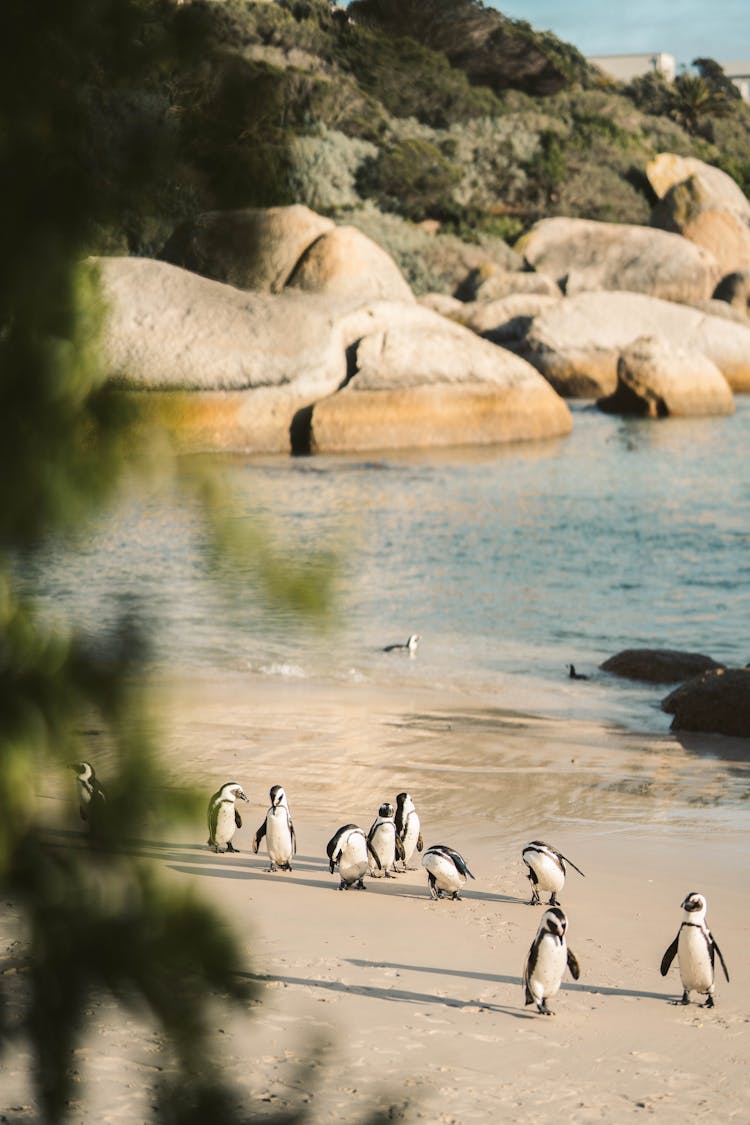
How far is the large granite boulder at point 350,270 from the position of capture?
29.2m

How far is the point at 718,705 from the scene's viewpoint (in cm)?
1065

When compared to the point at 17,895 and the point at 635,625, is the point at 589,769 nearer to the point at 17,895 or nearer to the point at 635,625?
the point at 635,625

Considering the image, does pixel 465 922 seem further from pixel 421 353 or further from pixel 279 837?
pixel 421 353

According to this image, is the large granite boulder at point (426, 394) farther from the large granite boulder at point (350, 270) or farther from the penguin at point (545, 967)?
the penguin at point (545, 967)

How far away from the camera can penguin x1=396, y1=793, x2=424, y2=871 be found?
7066 mm

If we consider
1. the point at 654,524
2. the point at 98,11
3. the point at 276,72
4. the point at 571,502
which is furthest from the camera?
the point at 571,502

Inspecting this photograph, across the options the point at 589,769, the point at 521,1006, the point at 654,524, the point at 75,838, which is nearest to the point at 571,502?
the point at 654,524

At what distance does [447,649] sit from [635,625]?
2.52 meters

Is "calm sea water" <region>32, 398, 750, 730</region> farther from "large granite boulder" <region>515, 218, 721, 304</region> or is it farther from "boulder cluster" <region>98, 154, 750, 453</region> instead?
"large granite boulder" <region>515, 218, 721, 304</region>

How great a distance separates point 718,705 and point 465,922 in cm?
491

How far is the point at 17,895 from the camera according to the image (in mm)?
1268

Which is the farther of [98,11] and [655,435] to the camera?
[655,435]

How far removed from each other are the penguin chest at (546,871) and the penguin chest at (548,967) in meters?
1.04

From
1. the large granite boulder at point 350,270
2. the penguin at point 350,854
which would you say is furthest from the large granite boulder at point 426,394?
the penguin at point 350,854
